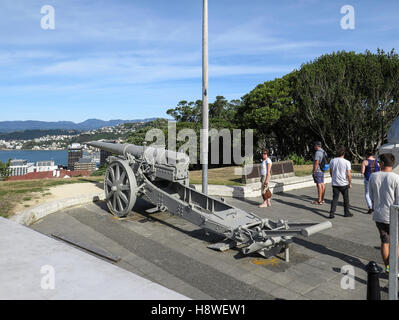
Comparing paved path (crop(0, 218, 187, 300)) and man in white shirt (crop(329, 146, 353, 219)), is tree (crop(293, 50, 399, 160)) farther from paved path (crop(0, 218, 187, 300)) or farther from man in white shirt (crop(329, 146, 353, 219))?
paved path (crop(0, 218, 187, 300))

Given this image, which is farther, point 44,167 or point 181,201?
point 44,167

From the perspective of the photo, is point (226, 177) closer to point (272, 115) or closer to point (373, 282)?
point (373, 282)

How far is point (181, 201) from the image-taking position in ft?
21.4

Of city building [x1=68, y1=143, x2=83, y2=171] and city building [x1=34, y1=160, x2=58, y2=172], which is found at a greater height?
city building [x1=68, y1=143, x2=83, y2=171]

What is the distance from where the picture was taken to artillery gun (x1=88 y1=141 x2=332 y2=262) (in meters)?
5.16

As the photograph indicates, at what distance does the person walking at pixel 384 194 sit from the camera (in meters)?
4.22

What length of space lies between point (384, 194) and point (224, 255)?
263cm

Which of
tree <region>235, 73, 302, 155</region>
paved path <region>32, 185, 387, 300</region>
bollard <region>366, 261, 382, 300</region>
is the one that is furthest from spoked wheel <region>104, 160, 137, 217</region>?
tree <region>235, 73, 302, 155</region>

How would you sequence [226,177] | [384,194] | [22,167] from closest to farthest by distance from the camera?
[384,194] → [226,177] → [22,167]

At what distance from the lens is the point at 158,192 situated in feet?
23.2

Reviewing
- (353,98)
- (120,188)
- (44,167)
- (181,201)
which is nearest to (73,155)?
(44,167)
